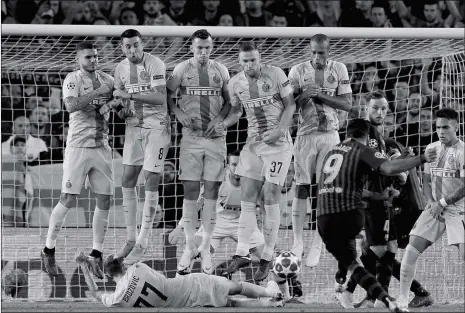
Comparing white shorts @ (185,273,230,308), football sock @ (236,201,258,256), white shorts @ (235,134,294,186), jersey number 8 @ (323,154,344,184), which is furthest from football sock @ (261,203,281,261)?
jersey number 8 @ (323,154,344,184)

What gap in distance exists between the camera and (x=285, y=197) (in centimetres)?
1263

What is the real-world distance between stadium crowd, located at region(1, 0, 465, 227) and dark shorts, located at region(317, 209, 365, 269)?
3100mm

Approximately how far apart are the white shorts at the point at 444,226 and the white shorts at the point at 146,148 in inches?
103

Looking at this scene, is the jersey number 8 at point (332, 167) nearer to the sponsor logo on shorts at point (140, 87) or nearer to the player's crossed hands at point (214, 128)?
the player's crossed hands at point (214, 128)

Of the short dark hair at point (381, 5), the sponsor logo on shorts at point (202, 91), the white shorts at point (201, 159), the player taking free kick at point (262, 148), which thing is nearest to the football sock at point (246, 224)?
the player taking free kick at point (262, 148)

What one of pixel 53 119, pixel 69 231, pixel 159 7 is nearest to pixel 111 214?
pixel 69 231

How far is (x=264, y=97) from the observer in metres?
10.5

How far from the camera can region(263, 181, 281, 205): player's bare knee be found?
10.5 m

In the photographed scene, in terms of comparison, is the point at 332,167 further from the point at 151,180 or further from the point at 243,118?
Answer: the point at 243,118

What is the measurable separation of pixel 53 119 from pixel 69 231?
1.75 metres

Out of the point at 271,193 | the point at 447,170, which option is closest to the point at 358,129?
the point at 447,170

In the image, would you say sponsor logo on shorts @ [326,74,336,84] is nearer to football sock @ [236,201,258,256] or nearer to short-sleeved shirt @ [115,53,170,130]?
football sock @ [236,201,258,256]

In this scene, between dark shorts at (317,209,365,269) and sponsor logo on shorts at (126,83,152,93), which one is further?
sponsor logo on shorts at (126,83,152,93)

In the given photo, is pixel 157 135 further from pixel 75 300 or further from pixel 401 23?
pixel 401 23
